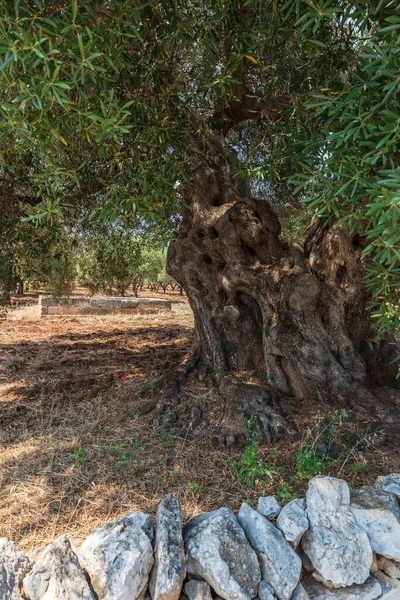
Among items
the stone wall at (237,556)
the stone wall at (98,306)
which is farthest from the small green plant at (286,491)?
the stone wall at (98,306)

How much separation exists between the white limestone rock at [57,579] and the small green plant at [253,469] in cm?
136

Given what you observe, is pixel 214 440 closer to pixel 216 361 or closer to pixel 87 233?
pixel 216 361

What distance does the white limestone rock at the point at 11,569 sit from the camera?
1723 millimetres

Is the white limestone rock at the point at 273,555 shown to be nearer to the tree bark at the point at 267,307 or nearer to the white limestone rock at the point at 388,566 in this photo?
the white limestone rock at the point at 388,566

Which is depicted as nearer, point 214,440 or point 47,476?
point 47,476

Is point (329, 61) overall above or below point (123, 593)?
above

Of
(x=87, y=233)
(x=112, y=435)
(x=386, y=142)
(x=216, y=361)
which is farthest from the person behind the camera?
(x=87, y=233)

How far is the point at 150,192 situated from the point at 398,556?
2.81m

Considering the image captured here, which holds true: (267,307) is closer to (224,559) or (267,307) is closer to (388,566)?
(388,566)

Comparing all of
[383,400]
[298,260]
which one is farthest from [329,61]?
[383,400]

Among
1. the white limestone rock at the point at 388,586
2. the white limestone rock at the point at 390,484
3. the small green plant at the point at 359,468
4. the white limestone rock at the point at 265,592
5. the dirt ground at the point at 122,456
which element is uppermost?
the white limestone rock at the point at 390,484

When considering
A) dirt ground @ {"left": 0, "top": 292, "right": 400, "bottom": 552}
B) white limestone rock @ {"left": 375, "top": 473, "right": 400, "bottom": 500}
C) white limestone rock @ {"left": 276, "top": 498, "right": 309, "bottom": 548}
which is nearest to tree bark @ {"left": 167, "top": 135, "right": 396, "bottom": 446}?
dirt ground @ {"left": 0, "top": 292, "right": 400, "bottom": 552}

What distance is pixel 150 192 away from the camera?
2.75m

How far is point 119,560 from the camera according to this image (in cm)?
184
